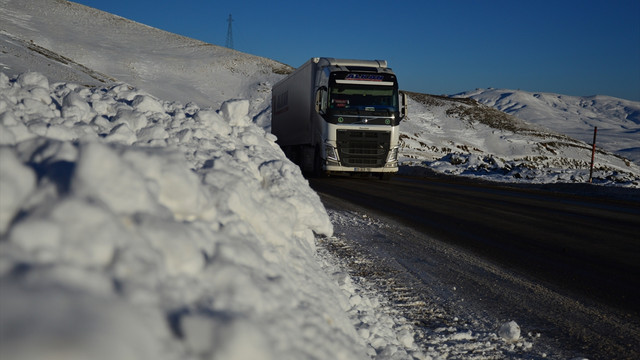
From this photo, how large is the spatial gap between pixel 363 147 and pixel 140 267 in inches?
519

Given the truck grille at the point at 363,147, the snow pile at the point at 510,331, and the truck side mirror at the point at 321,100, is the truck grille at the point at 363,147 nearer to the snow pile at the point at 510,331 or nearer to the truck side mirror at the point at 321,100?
the truck side mirror at the point at 321,100

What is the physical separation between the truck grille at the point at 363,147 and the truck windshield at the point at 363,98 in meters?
0.79

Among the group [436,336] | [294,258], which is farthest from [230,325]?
[436,336]

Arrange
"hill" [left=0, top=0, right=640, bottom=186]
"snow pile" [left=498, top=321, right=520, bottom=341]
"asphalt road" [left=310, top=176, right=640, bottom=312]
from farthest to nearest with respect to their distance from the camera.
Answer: "hill" [left=0, top=0, right=640, bottom=186], "asphalt road" [left=310, top=176, right=640, bottom=312], "snow pile" [left=498, top=321, right=520, bottom=341]

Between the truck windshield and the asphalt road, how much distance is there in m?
3.19

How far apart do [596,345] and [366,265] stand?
6.47ft

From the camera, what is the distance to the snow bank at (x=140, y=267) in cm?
107

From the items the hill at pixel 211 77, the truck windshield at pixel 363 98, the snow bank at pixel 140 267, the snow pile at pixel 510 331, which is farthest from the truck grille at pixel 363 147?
the hill at pixel 211 77

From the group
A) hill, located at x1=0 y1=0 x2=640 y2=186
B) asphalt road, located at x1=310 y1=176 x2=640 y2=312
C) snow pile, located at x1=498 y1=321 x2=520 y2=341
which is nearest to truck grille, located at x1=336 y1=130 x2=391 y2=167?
asphalt road, located at x1=310 y1=176 x2=640 y2=312

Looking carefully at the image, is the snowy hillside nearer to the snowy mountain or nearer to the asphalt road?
the asphalt road

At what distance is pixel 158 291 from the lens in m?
1.34

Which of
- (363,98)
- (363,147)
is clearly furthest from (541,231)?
(363,98)

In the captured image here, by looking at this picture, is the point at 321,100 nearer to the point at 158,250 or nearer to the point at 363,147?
the point at 363,147

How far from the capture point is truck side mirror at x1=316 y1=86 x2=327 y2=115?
14101 mm
